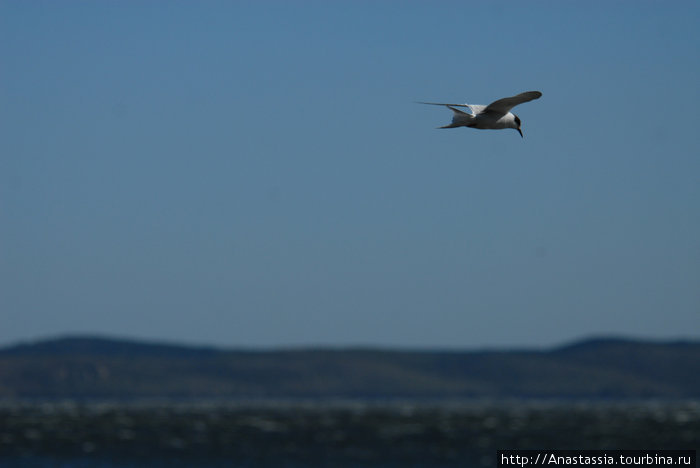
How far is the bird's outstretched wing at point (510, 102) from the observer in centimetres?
2277

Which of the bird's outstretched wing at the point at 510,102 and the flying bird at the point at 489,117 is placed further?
the flying bird at the point at 489,117

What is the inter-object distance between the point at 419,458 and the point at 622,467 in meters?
31.6

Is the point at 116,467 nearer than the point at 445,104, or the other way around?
the point at 445,104

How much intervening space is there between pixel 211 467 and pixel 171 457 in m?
22.8

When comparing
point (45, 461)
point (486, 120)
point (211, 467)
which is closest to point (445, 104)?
point (486, 120)

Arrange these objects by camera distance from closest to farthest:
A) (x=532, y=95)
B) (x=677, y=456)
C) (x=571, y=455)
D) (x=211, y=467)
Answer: (x=532, y=95)
(x=211, y=467)
(x=571, y=455)
(x=677, y=456)

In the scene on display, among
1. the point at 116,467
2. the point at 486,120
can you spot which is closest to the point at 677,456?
the point at 116,467

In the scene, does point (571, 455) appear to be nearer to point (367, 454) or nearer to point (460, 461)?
point (460, 461)

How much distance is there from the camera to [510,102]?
23.5 m

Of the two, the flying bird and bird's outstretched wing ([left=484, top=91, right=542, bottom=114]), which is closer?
bird's outstretched wing ([left=484, top=91, right=542, bottom=114])

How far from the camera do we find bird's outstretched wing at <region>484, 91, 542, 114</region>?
74.7 feet

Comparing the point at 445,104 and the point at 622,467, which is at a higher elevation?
the point at 445,104

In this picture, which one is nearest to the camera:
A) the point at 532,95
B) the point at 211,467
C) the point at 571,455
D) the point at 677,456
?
the point at 532,95

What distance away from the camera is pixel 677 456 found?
194125 millimetres
